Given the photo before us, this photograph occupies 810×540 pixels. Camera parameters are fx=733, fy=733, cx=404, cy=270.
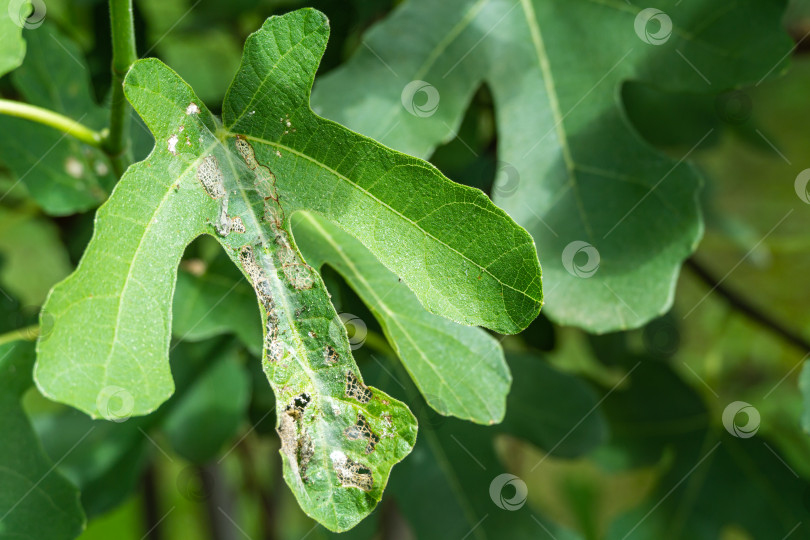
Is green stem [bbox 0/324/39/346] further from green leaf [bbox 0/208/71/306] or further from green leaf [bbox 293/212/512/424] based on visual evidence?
green leaf [bbox 0/208/71/306]

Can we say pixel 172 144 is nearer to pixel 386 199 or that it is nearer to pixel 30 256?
pixel 386 199

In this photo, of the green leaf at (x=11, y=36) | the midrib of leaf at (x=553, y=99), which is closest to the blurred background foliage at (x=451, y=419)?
the midrib of leaf at (x=553, y=99)

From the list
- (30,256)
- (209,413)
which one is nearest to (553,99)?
(209,413)

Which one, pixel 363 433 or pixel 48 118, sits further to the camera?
pixel 48 118

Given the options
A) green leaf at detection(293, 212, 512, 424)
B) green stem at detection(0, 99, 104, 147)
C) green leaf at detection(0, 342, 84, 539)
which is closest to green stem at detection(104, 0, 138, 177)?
green stem at detection(0, 99, 104, 147)

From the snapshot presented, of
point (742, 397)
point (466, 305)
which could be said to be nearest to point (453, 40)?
point (466, 305)

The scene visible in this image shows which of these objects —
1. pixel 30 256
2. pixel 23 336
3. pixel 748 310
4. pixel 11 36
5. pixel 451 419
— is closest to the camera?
pixel 11 36

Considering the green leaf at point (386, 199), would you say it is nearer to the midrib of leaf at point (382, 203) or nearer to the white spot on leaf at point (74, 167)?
the midrib of leaf at point (382, 203)
